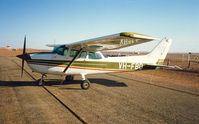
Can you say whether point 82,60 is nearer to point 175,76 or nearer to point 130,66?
point 130,66

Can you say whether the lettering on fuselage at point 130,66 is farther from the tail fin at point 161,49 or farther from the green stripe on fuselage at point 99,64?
the tail fin at point 161,49

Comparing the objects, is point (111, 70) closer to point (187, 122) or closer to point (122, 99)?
point (122, 99)

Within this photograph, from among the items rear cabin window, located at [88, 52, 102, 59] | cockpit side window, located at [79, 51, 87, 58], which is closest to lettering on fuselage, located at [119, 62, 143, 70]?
rear cabin window, located at [88, 52, 102, 59]

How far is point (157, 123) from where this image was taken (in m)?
3.72

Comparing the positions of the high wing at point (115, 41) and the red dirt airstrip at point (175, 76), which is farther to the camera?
the red dirt airstrip at point (175, 76)

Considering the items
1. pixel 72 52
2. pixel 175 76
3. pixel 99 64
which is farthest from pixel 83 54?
pixel 175 76

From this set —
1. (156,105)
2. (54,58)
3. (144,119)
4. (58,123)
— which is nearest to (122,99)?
(156,105)

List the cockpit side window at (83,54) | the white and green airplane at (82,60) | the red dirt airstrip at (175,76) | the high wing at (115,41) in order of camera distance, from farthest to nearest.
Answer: the red dirt airstrip at (175,76) < the cockpit side window at (83,54) < the white and green airplane at (82,60) < the high wing at (115,41)

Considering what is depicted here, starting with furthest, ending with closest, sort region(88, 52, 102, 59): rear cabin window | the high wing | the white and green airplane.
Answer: region(88, 52, 102, 59): rear cabin window < the white and green airplane < the high wing

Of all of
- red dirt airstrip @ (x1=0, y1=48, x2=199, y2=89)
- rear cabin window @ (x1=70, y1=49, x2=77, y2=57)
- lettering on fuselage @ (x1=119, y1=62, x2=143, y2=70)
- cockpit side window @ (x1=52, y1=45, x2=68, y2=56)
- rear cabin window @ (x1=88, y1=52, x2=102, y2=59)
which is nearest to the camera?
cockpit side window @ (x1=52, y1=45, x2=68, y2=56)

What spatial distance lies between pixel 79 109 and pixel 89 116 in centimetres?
59

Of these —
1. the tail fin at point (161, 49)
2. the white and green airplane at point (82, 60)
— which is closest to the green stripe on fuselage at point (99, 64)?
the white and green airplane at point (82, 60)

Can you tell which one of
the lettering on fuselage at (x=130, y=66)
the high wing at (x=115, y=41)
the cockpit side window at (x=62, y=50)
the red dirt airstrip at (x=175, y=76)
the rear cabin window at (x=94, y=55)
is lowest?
the red dirt airstrip at (x=175, y=76)

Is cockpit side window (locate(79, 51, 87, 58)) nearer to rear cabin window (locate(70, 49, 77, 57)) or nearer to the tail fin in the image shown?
rear cabin window (locate(70, 49, 77, 57))
